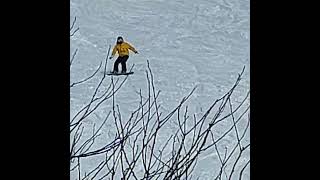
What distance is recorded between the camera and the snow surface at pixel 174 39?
2.63 meters

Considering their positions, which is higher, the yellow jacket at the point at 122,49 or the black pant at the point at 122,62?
the yellow jacket at the point at 122,49

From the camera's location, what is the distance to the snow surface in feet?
8.63

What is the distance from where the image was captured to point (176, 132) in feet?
7.55

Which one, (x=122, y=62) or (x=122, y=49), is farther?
(x=122, y=49)

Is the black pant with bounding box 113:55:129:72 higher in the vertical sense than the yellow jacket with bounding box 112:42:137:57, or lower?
lower

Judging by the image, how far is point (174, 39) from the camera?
112 inches
